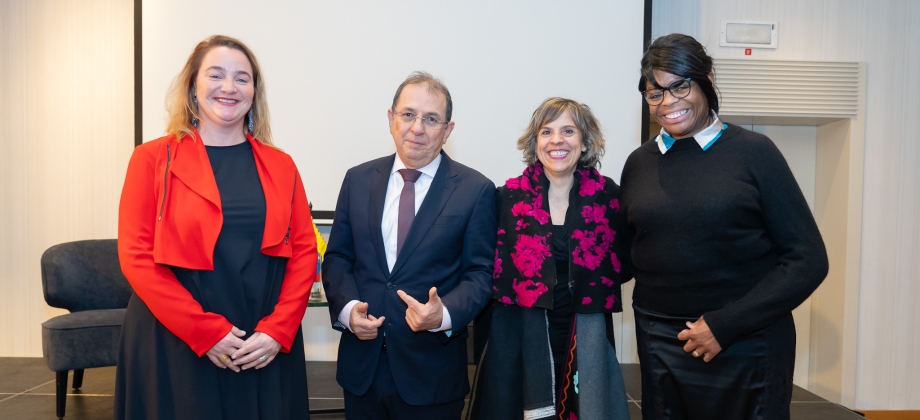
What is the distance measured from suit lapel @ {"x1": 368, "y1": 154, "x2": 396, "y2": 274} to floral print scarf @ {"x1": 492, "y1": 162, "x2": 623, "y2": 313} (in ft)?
1.34

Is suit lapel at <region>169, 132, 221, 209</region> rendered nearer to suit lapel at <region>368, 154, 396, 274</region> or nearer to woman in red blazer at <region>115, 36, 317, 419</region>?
woman in red blazer at <region>115, 36, 317, 419</region>

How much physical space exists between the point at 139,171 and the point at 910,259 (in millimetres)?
4864

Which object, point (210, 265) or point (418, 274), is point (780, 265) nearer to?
point (418, 274)

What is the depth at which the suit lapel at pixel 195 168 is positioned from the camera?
68.6 inches

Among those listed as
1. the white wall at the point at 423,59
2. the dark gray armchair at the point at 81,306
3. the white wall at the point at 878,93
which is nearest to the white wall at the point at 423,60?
the white wall at the point at 423,59

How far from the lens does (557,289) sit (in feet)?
6.95

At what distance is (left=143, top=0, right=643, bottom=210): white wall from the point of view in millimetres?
4000

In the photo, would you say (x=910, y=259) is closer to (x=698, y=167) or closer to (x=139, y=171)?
(x=698, y=167)

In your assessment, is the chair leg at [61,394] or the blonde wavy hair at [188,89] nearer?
the blonde wavy hair at [188,89]

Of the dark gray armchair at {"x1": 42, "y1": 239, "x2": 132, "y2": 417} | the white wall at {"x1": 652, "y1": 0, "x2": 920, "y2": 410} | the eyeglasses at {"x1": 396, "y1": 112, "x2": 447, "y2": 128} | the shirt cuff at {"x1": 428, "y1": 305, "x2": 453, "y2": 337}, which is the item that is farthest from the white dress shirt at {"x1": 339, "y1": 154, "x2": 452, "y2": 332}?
the white wall at {"x1": 652, "y1": 0, "x2": 920, "y2": 410}

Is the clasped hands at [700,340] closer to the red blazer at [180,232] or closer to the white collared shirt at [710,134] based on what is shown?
the white collared shirt at [710,134]

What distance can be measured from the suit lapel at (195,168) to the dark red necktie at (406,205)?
1.95ft

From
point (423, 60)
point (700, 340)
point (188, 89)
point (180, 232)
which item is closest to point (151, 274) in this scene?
point (180, 232)

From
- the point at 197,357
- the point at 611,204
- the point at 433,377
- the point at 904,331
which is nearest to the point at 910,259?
the point at 904,331
